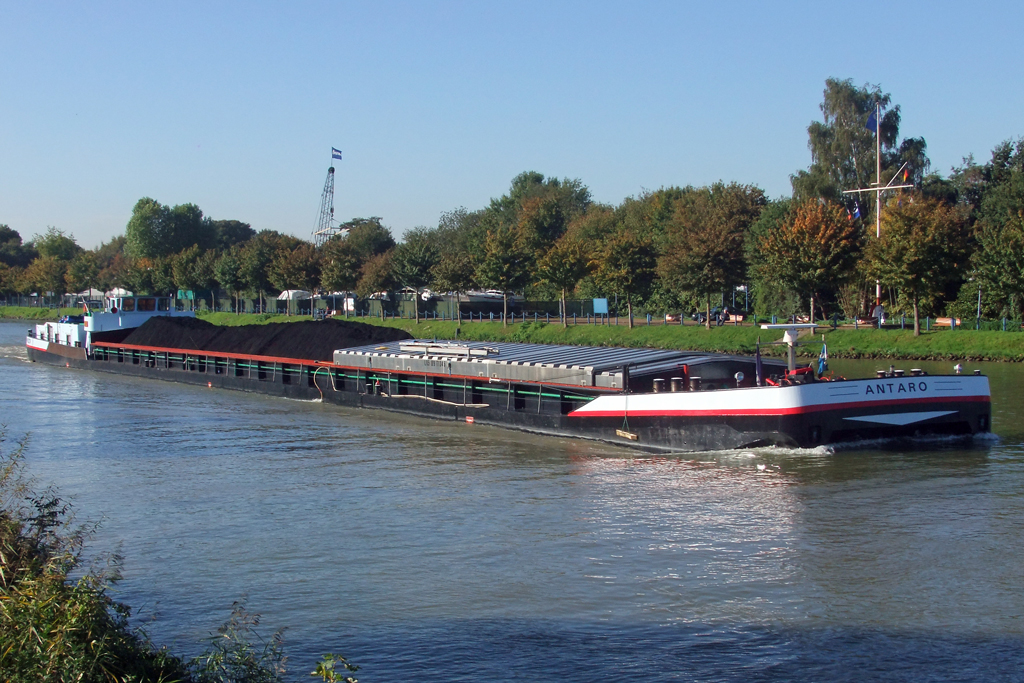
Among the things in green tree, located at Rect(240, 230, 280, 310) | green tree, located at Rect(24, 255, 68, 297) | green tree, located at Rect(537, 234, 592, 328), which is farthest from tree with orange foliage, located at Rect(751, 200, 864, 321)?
green tree, located at Rect(24, 255, 68, 297)

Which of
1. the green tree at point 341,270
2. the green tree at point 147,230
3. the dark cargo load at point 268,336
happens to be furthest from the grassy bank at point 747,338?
the green tree at point 147,230

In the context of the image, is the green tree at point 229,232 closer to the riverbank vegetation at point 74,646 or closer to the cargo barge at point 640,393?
the cargo barge at point 640,393

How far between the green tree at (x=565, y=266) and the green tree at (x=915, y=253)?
69.0ft

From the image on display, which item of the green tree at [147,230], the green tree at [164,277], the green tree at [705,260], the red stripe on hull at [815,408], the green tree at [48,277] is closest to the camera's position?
the red stripe on hull at [815,408]

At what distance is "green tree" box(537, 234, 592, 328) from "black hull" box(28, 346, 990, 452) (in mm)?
30012

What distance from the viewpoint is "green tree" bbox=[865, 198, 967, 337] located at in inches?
1671

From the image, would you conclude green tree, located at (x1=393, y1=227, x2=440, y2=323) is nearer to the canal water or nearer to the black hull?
the black hull

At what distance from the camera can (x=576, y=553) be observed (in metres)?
13.1

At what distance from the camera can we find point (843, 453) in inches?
739

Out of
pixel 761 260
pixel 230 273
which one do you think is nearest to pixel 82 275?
pixel 230 273

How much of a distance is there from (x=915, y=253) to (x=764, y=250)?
7664 millimetres

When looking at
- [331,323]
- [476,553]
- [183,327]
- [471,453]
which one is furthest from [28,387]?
[476,553]

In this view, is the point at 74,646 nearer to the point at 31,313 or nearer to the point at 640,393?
the point at 640,393

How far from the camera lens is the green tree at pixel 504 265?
206 feet
